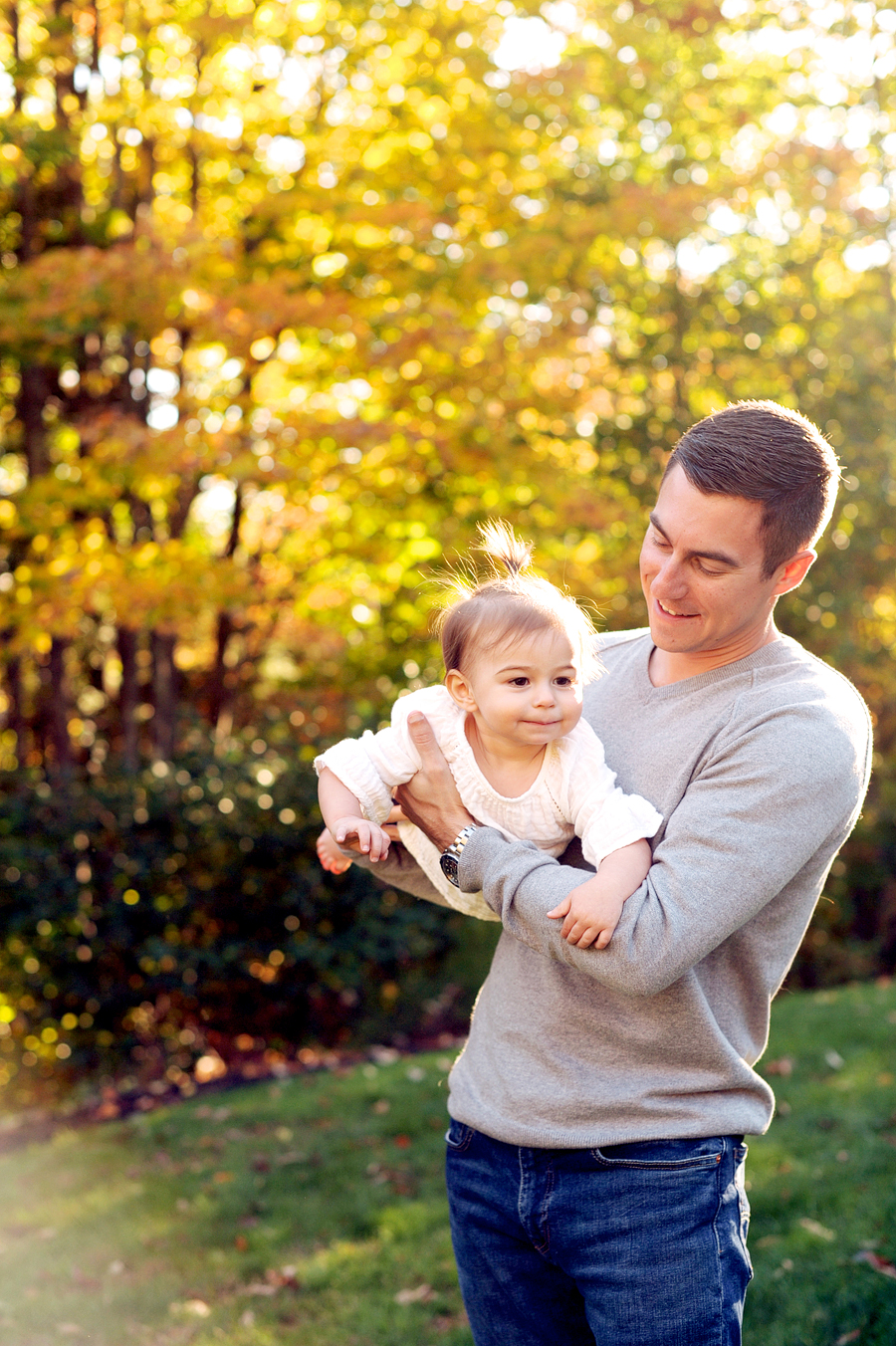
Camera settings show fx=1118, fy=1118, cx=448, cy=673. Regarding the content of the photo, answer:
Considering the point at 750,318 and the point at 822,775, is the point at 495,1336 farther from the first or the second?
the point at 750,318

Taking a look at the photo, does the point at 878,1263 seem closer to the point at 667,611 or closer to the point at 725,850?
the point at 725,850

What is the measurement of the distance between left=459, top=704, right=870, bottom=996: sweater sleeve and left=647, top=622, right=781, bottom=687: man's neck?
6.8 inches

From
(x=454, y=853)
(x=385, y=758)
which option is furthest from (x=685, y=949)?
(x=385, y=758)

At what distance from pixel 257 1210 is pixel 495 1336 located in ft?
10.4

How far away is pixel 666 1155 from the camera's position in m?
1.63

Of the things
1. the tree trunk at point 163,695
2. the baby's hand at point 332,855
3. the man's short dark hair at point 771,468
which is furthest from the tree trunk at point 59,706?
the man's short dark hair at point 771,468

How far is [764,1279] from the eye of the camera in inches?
141

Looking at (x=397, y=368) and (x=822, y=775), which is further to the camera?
(x=397, y=368)

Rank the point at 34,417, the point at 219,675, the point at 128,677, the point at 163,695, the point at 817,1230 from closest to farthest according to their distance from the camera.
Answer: the point at 817,1230, the point at 34,417, the point at 128,677, the point at 163,695, the point at 219,675

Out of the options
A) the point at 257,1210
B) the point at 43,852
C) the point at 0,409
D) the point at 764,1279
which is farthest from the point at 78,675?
the point at 764,1279

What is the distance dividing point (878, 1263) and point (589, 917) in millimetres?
2800

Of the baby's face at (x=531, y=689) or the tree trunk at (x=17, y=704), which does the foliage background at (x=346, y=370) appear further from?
the baby's face at (x=531, y=689)

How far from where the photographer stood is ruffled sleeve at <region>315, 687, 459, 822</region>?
2.05 m

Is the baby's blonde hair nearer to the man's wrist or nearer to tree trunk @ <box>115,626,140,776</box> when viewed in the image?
the man's wrist
